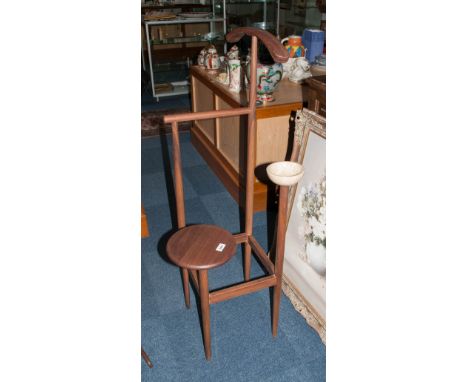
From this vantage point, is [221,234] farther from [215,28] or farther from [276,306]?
[215,28]

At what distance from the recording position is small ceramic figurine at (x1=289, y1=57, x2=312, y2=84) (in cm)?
274

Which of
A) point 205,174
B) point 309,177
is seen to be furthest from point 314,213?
point 205,174

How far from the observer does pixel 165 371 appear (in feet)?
5.59

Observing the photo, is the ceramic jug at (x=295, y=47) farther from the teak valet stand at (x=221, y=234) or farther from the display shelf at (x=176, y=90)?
the display shelf at (x=176, y=90)

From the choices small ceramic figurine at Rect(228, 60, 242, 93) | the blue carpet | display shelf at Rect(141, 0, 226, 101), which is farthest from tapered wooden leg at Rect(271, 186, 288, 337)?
display shelf at Rect(141, 0, 226, 101)

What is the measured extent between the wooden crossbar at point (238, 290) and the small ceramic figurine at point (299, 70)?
1.64m

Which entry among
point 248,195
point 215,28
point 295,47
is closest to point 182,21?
point 215,28

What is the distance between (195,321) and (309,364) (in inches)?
22.5

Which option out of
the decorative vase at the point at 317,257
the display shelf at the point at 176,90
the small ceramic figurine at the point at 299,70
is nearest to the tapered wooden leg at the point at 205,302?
the decorative vase at the point at 317,257

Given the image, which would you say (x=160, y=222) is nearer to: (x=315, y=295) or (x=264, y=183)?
(x=264, y=183)

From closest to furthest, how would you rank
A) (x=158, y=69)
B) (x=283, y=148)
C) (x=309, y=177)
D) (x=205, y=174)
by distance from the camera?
1. (x=309, y=177)
2. (x=283, y=148)
3. (x=205, y=174)
4. (x=158, y=69)

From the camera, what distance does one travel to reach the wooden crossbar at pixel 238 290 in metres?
1.57

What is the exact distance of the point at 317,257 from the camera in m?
1.80

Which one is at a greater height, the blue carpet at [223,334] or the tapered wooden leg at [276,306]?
the tapered wooden leg at [276,306]
